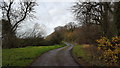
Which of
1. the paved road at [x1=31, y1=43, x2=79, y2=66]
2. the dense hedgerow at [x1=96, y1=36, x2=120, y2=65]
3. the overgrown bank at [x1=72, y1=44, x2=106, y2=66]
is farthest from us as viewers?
the paved road at [x1=31, y1=43, x2=79, y2=66]

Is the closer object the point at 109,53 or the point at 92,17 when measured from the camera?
the point at 109,53

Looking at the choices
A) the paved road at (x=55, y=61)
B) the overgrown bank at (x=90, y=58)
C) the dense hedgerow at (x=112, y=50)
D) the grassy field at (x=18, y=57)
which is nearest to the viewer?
the dense hedgerow at (x=112, y=50)

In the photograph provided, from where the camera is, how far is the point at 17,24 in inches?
930

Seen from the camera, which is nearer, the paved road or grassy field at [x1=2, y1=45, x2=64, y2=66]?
the paved road

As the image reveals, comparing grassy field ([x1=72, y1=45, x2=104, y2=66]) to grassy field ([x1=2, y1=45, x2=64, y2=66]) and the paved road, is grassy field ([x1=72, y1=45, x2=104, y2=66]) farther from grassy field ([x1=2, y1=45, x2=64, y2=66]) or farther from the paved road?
grassy field ([x1=2, y1=45, x2=64, y2=66])

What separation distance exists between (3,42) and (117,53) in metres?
17.5

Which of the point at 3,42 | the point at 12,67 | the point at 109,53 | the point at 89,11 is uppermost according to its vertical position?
the point at 89,11

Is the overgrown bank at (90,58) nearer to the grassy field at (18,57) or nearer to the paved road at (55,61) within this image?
the paved road at (55,61)

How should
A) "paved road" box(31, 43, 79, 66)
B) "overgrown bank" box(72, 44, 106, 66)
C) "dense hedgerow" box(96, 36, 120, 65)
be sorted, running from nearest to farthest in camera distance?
"dense hedgerow" box(96, 36, 120, 65), "overgrown bank" box(72, 44, 106, 66), "paved road" box(31, 43, 79, 66)

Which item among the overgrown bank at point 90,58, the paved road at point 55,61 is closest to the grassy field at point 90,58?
the overgrown bank at point 90,58

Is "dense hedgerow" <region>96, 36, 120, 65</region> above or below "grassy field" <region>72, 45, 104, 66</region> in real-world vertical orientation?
above

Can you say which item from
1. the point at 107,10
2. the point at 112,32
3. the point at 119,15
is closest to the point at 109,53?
the point at 112,32

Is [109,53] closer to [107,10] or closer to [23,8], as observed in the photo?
[107,10]

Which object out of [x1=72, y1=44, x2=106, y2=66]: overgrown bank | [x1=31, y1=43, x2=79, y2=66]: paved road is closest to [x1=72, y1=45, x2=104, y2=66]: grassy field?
[x1=72, y1=44, x2=106, y2=66]: overgrown bank
